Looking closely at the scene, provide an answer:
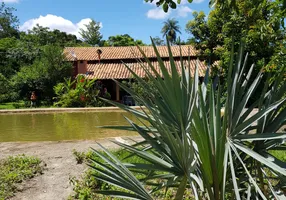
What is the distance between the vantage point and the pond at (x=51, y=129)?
35.3ft

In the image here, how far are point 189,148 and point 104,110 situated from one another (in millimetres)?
16701

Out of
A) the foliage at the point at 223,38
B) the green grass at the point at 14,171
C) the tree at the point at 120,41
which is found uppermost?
the tree at the point at 120,41

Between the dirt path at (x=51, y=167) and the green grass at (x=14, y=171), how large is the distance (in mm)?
133

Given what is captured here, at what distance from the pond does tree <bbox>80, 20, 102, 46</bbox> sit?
37605mm

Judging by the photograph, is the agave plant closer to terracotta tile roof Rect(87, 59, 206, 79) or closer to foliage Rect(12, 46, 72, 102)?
terracotta tile roof Rect(87, 59, 206, 79)

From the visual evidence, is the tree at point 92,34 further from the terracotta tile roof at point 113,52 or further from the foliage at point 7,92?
the foliage at point 7,92

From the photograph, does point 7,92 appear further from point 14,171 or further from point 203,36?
point 14,171

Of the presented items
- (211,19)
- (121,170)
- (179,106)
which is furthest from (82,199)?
(211,19)

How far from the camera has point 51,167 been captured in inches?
229

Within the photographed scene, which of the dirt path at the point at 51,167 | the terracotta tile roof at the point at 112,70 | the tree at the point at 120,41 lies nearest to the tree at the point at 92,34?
the tree at the point at 120,41

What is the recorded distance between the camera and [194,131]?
7.20 feet

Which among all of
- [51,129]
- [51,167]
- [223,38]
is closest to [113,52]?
[223,38]

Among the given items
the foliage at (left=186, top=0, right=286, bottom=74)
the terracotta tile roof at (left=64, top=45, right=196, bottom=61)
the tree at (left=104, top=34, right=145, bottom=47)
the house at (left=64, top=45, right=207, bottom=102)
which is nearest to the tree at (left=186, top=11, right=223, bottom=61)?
the foliage at (left=186, top=0, right=286, bottom=74)

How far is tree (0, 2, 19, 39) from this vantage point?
153ft
